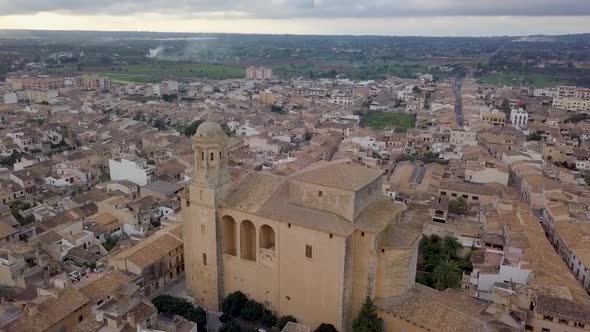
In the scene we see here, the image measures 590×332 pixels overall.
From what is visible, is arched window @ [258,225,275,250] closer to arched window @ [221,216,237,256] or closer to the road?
arched window @ [221,216,237,256]

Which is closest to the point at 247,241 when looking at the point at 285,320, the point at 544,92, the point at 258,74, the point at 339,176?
the point at 285,320

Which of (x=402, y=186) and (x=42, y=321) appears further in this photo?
(x=402, y=186)

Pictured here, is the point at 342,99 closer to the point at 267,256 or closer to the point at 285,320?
the point at 267,256

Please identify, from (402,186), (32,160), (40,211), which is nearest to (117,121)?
(32,160)

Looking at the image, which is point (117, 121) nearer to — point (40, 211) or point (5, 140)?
point (5, 140)

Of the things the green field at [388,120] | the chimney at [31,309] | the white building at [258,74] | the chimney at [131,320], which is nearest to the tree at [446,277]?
the chimney at [131,320]

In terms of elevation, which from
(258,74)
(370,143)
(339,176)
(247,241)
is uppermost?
(339,176)

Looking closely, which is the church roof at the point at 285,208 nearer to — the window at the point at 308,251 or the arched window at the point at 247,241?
the window at the point at 308,251
